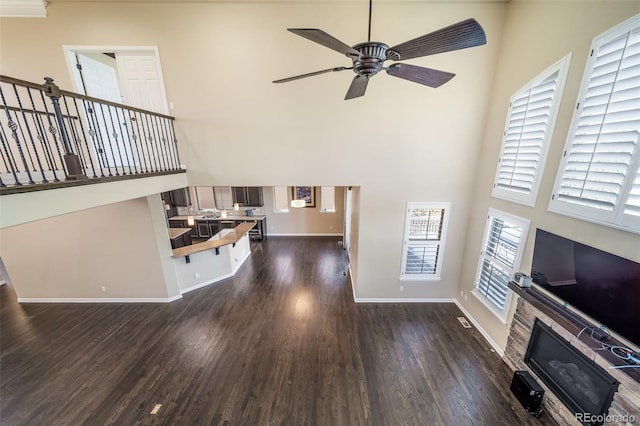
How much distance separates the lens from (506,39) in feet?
11.8

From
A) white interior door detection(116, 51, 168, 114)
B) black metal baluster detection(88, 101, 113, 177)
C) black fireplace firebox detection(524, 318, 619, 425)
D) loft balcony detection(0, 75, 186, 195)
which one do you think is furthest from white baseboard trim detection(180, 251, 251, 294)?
black fireplace firebox detection(524, 318, 619, 425)

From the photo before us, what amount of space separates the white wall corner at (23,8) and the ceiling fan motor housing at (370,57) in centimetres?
557

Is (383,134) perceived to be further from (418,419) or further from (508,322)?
(418,419)

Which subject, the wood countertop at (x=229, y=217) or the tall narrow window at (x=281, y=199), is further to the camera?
the tall narrow window at (x=281, y=199)

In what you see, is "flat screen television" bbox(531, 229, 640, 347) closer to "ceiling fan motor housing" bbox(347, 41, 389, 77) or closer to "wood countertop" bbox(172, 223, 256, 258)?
"ceiling fan motor housing" bbox(347, 41, 389, 77)

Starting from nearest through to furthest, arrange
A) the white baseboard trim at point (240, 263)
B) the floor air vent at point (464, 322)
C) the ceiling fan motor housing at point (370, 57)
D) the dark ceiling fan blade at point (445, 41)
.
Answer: the dark ceiling fan blade at point (445, 41)
the ceiling fan motor housing at point (370, 57)
the floor air vent at point (464, 322)
the white baseboard trim at point (240, 263)

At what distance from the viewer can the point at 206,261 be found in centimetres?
572

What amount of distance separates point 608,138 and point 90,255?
8.50m

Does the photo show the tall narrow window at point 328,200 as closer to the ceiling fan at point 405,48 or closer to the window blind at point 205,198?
the window blind at point 205,198

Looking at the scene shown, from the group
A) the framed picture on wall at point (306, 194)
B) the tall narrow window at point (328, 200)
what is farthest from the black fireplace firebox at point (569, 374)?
the framed picture on wall at point (306, 194)

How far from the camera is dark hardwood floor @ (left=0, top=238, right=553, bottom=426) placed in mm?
2885

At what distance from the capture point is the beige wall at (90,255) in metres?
4.63

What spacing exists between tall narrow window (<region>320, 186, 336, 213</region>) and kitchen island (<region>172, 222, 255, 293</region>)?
3860 millimetres

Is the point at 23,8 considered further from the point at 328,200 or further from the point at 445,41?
the point at 328,200
